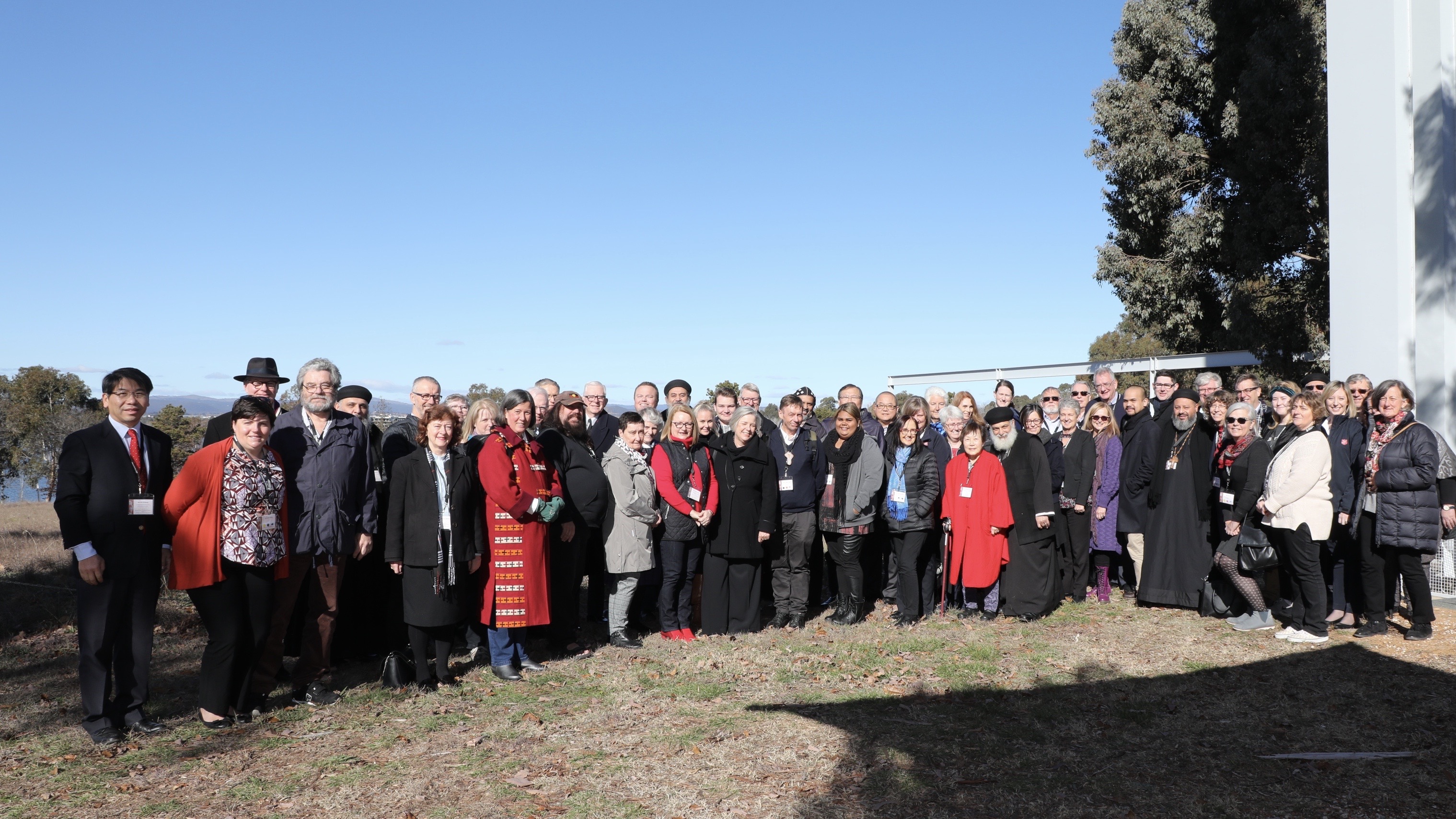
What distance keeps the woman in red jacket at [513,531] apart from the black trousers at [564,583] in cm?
65

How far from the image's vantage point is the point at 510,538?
663 centimetres

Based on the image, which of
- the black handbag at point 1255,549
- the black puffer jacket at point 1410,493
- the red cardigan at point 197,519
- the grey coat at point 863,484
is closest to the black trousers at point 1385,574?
the black puffer jacket at point 1410,493

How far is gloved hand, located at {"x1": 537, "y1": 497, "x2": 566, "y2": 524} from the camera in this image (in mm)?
6668

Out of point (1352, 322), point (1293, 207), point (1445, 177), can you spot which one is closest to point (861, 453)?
point (1352, 322)

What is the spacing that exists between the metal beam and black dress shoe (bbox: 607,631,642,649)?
11785mm

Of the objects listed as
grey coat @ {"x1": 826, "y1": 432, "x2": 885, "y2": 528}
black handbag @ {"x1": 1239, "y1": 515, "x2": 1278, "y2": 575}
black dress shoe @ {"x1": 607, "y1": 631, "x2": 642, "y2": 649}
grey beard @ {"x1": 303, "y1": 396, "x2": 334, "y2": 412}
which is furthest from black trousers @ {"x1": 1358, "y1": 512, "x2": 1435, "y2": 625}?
grey beard @ {"x1": 303, "y1": 396, "x2": 334, "y2": 412}

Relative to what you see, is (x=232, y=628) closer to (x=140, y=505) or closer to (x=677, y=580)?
(x=140, y=505)

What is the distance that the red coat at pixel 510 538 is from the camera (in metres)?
6.52

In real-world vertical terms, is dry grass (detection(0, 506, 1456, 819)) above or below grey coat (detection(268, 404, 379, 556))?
below

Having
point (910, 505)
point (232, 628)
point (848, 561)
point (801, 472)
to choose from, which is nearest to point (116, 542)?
point (232, 628)

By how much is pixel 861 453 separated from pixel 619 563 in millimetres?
2376

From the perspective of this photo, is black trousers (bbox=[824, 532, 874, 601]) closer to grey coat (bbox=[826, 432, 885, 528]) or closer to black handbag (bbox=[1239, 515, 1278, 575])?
grey coat (bbox=[826, 432, 885, 528])

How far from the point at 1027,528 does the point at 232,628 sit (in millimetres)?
6457

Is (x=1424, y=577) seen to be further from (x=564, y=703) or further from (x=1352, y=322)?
(x=564, y=703)
